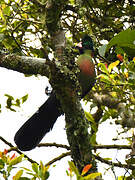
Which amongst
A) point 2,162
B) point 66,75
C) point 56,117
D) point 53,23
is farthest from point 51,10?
point 56,117

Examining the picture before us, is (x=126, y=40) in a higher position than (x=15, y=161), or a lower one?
higher

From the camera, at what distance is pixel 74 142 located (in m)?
1.63

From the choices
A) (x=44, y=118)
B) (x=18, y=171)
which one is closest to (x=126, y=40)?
(x=18, y=171)

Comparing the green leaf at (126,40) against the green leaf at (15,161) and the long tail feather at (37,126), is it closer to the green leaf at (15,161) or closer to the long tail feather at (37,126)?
the green leaf at (15,161)

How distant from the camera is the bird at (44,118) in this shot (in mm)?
2168

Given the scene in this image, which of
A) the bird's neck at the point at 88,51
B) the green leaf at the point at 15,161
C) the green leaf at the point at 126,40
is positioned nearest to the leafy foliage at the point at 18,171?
the green leaf at the point at 15,161

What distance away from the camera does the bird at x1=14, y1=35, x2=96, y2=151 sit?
217 centimetres

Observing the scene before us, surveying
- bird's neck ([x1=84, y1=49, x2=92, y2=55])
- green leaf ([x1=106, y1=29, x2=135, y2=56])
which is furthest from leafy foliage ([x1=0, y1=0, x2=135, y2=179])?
green leaf ([x1=106, y1=29, x2=135, y2=56])

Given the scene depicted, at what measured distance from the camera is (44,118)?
2229 millimetres

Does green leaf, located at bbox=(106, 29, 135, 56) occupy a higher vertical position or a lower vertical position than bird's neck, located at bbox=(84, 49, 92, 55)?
higher

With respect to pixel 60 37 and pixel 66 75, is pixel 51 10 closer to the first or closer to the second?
pixel 60 37

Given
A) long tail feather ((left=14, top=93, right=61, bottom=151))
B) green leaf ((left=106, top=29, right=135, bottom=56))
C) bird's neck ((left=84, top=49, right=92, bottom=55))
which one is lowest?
long tail feather ((left=14, top=93, right=61, bottom=151))

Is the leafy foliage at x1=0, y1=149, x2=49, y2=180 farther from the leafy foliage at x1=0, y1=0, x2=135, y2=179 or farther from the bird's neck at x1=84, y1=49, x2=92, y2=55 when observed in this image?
the bird's neck at x1=84, y1=49, x2=92, y2=55

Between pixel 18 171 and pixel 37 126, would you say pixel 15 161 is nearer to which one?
pixel 18 171
